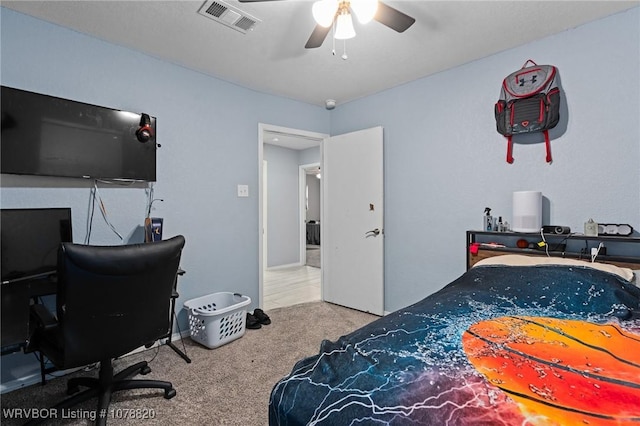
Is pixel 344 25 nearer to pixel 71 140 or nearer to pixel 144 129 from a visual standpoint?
pixel 144 129

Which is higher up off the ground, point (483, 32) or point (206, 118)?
point (483, 32)

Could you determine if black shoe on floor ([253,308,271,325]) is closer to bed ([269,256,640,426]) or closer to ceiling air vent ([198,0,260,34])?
bed ([269,256,640,426])

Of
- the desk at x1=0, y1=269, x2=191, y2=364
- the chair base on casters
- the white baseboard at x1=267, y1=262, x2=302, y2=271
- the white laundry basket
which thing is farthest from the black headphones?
the white baseboard at x1=267, y1=262, x2=302, y2=271

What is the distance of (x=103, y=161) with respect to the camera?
2246 mm

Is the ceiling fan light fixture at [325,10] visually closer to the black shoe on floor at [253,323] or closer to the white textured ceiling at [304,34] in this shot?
the white textured ceiling at [304,34]

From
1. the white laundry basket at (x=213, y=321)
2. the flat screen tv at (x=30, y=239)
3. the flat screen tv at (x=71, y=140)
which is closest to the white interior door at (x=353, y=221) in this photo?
the white laundry basket at (x=213, y=321)

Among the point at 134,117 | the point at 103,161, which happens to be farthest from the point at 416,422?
the point at 134,117

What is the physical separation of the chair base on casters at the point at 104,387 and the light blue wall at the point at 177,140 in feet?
2.12

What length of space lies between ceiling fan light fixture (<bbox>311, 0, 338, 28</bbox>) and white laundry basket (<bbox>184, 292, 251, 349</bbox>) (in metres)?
2.19

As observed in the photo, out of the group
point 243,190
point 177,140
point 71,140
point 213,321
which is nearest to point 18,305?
point 71,140

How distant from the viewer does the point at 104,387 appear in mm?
1705

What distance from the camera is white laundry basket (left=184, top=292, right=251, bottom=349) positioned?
250 centimetres

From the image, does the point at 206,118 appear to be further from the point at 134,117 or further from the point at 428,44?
the point at 428,44

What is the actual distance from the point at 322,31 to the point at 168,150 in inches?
66.2
